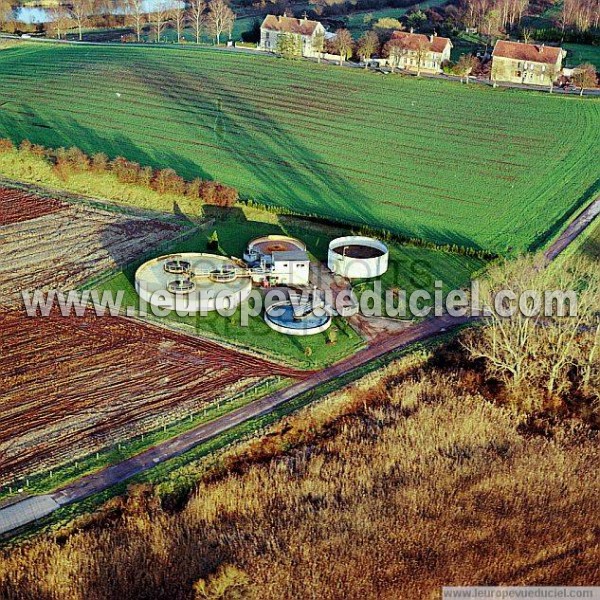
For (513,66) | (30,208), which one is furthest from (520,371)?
(513,66)

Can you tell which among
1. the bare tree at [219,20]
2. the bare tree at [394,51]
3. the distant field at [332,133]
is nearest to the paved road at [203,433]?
the distant field at [332,133]

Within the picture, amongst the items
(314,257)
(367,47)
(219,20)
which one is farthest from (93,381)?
(219,20)

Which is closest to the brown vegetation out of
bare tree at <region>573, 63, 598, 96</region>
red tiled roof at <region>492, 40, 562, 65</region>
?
bare tree at <region>573, 63, 598, 96</region>

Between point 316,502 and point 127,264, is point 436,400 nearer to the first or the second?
point 316,502

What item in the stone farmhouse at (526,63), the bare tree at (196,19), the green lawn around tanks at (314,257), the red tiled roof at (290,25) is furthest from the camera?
the bare tree at (196,19)

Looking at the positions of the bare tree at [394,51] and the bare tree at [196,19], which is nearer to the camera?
the bare tree at [394,51]

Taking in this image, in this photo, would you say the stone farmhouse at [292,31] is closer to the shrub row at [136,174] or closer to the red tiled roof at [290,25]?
the red tiled roof at [290,25]

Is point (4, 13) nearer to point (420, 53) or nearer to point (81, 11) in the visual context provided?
point (81, 11)
